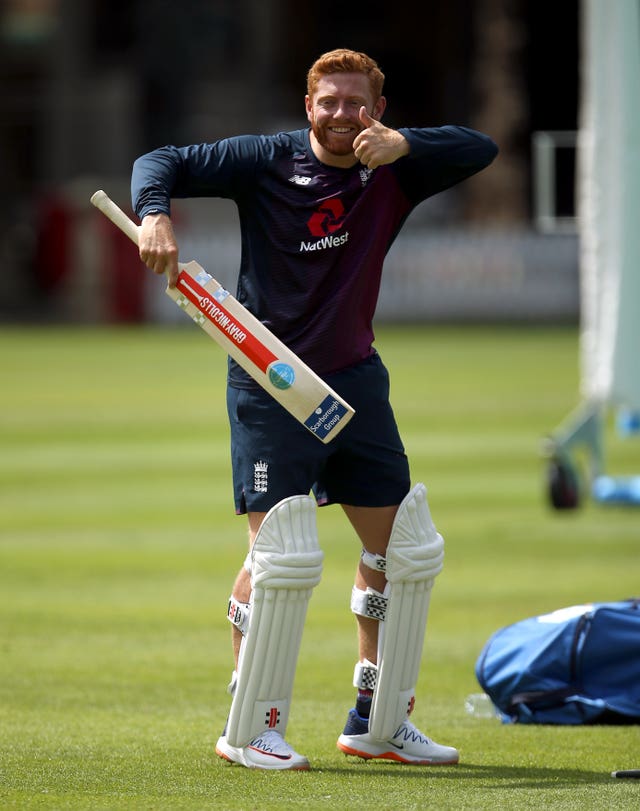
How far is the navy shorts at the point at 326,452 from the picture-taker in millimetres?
4902

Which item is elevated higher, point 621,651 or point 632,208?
point 632,208

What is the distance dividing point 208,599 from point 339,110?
4.00 metres

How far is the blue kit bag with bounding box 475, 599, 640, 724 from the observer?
564 cm

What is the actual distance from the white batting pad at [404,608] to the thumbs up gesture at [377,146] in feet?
3.18

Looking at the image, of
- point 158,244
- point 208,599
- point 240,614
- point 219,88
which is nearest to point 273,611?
point 240,614

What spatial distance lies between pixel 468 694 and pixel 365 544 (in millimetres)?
1423

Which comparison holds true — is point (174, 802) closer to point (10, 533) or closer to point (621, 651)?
point (621, 651)

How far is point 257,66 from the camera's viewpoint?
4347 centimetres

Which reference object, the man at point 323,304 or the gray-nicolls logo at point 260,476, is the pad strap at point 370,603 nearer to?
the man at point 323,304

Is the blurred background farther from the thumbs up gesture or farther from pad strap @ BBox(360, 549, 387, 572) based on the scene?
the thumbs up gesture

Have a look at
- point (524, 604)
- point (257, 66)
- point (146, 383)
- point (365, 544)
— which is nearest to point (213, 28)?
point (257, 66)

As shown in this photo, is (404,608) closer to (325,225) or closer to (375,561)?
(375,561)

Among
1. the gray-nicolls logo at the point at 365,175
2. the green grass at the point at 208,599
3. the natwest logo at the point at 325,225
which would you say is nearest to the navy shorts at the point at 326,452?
the natwest logo at the point at 325,225

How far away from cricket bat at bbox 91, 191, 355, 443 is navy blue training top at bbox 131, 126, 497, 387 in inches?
6.4
